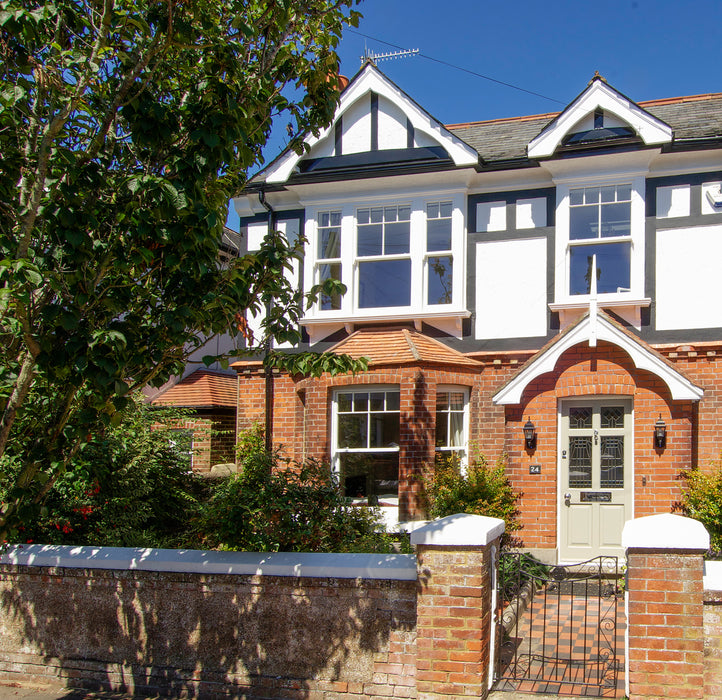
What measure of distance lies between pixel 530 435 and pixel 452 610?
551cm

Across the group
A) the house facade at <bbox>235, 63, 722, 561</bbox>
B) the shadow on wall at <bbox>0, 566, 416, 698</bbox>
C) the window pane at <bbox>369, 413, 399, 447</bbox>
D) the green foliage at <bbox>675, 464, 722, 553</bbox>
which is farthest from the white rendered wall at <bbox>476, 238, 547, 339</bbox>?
the shadow on wall at <bbox>0, 566, 416, 698</bbox>

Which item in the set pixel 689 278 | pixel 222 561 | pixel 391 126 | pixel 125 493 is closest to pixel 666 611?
pixel 222 561

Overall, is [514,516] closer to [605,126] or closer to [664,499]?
[664,499]

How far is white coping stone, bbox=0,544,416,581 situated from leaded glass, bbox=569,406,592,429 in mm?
5663

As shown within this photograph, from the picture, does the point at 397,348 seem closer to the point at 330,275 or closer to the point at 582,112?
the point at 330,275

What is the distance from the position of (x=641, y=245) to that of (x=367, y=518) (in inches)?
246

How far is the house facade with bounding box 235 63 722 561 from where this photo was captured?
10.8m

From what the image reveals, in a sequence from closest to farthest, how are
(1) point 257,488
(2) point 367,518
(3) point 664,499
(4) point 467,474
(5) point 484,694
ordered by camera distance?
1. (5) point 484,694
2. (1) point 257,488
3. (2) point 367,518
4. (3) point 664,499
5. (4) point 467,474

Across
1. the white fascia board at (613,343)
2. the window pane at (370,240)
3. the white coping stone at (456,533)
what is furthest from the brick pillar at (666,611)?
the window pane at (370,240)

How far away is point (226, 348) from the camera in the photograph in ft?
62.5

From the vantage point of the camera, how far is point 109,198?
18.4ft

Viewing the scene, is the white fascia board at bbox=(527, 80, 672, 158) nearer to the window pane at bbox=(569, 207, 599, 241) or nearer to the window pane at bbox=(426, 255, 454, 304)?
the window pane at bbox=(569, 207, 599, 241)

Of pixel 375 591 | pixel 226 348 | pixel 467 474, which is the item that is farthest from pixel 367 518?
pixel 226 348

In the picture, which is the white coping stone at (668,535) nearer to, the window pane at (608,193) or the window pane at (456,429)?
the window pane at (456,429)
